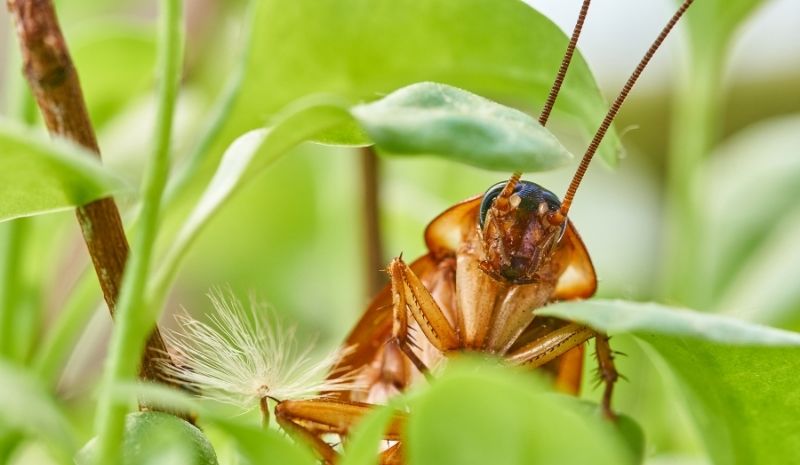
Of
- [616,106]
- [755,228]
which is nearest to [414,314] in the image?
[616,106]

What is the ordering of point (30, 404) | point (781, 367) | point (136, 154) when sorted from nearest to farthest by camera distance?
point (30, 404) → point (781, 367) → point (136, 154)

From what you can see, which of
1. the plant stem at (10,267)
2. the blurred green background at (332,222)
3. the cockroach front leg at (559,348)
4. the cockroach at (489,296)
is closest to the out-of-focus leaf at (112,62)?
the blurred green background at (332,222)

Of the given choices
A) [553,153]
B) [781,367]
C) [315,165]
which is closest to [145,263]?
[553,153]

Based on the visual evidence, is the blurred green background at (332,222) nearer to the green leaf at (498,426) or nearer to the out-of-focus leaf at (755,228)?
the out-of-focus leaf at (755,228)

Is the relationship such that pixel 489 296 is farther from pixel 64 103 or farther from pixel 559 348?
pixel 64 103

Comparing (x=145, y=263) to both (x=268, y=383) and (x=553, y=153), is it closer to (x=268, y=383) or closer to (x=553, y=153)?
(x=553, y=153)

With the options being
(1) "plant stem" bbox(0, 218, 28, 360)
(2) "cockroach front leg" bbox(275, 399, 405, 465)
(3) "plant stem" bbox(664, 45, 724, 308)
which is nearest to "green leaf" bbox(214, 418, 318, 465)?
(2) "cockroach front leg" bbox(275, 399, 405, 465)
